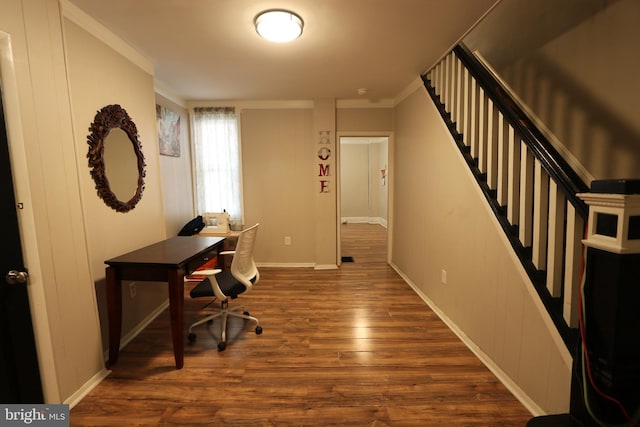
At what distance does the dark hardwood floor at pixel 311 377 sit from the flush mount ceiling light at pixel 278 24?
8.02 feet

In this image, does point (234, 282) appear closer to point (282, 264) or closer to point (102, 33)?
point (282, 264)

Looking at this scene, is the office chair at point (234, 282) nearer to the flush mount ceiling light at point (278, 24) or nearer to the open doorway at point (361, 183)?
the flush mount ceiling light at point (278, 24)

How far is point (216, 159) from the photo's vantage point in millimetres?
4023

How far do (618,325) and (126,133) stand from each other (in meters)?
3.16

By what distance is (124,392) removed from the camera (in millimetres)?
1713

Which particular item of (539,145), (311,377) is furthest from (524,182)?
(311,377)

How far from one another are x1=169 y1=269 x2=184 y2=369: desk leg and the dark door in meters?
0.68

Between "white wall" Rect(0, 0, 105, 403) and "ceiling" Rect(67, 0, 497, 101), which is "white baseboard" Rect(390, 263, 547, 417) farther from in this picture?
"white wall" Rect(0, 0, 105, 403)

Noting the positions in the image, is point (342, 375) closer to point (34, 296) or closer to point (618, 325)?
point (618, 325)

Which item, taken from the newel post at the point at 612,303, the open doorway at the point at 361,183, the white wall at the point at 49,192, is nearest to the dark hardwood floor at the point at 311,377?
the white wall at the point at 49,192

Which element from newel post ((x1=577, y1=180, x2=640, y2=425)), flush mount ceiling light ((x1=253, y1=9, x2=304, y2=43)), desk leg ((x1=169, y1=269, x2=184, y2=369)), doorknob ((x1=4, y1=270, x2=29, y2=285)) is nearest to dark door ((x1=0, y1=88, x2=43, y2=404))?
doorknob ((x1=4, y1=270, x2=29, y2=285))

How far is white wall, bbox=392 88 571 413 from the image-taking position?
4.93 ft

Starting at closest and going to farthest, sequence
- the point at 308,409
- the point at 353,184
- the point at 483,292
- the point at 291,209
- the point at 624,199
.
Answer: the point at 624,199 → the point at 308,409 → the point at 483,292 → the point at 291,209 → the point at 353,184

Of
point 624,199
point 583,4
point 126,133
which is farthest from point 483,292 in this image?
point 126,133
